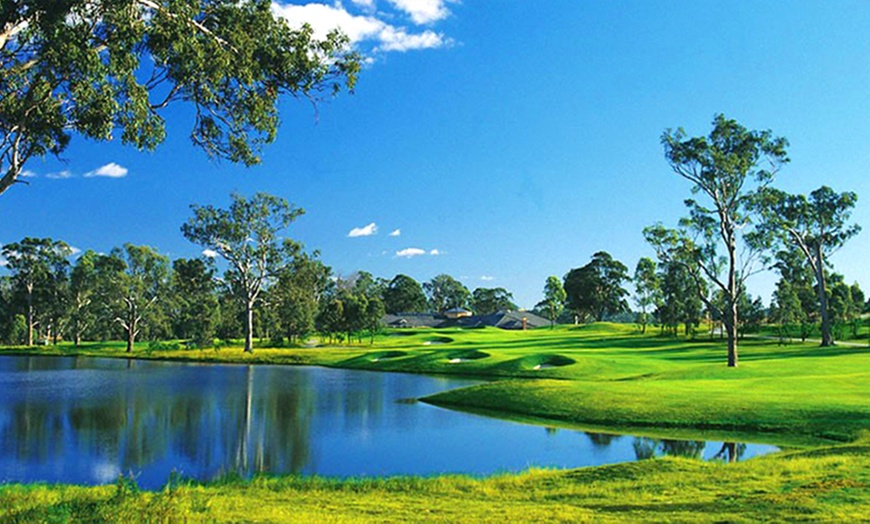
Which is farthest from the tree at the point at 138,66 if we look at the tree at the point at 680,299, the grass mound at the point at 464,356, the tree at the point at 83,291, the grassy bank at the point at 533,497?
the tree at the point at 83,291

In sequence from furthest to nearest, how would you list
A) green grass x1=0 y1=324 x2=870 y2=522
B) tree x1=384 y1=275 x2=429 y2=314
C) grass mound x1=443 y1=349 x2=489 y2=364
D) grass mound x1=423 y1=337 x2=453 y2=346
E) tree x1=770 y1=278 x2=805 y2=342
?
tree x1=384 y1=275 x2=429 y2=314
grass mound x1=423 y1=337 x2=453 y2=346
tree x1=770 y1=278 x2=805 y2=342
grass mound x1=443 y1=349 x2=489 y2=364
green grass x1=0 y1=324 x2=870 y2=522

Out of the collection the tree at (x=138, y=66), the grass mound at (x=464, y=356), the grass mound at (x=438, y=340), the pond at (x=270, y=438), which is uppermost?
the tree at (x=138, y=66)

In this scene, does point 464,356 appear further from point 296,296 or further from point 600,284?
point 600,284

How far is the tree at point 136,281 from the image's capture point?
9288 centimetres

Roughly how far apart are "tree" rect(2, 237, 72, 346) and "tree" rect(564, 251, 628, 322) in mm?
93687

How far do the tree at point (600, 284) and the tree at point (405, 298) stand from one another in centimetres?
5151

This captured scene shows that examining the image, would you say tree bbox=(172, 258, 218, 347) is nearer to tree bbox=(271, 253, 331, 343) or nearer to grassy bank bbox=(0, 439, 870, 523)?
tree bbox=(271, 253, 331, 343)

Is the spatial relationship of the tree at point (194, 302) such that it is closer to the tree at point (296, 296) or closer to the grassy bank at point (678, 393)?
the tree at point (296, 296)

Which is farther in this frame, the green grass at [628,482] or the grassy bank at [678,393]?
the grassy bank at [678,393]

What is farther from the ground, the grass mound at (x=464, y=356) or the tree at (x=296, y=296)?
the tree at (x=296, y=296)

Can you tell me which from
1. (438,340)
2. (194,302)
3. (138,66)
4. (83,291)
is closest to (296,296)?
(438,340)

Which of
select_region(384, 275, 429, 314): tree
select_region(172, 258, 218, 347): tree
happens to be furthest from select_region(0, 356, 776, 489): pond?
select_region(384, 275, 429, 314): tree

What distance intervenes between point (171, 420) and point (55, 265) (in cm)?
8911

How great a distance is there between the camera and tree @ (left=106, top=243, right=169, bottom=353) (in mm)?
92875
